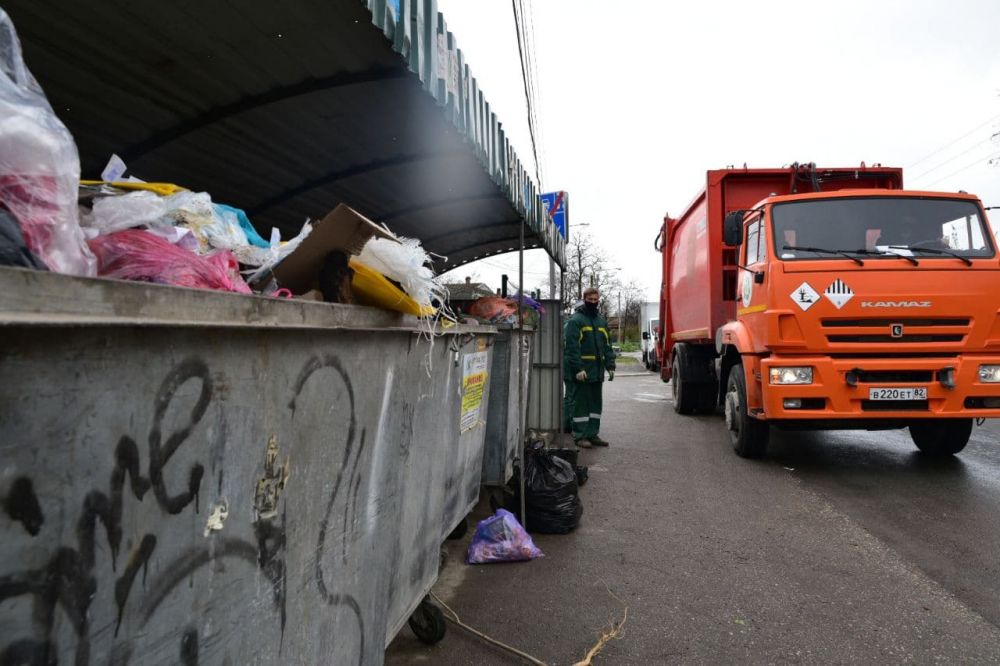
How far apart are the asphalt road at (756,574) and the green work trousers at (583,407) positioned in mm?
1292

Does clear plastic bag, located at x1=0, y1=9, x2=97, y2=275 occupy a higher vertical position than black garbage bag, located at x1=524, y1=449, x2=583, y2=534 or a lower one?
higher

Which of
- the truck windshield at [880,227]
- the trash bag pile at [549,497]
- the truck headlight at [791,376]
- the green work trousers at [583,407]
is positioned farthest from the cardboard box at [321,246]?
the green work trousers at [583,407]

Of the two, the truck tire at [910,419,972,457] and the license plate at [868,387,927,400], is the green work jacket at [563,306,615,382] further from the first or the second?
the truck tire at [910,419,972,457]

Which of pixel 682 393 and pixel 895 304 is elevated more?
pixel 895 304

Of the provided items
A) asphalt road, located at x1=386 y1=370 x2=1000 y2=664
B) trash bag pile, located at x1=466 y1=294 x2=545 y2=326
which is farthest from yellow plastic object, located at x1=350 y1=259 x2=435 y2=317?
trash bag pile, located at x1=466 y1=294 x2=545 y2=326

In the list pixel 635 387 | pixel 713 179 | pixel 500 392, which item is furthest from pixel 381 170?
pixel 635 387

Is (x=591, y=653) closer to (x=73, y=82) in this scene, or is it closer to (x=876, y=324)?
(x=73, y=82)

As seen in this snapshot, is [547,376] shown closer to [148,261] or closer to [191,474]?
[148,261]

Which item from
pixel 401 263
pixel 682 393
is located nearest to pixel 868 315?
pixel 682 393

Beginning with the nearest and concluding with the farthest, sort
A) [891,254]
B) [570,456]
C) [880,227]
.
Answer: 1. [570,456]
2. [891,254]
3. [880,227]

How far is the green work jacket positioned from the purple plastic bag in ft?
11.3

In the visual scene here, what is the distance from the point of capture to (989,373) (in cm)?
555

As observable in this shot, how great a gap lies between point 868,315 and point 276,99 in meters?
5.11

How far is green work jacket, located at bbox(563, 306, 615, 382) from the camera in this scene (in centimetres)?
732
